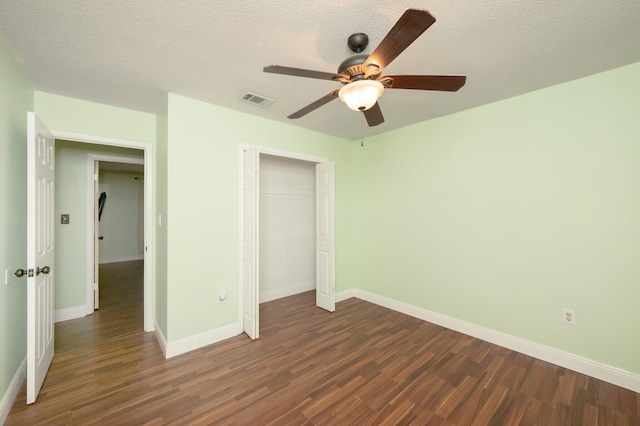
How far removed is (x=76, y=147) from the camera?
136 inches

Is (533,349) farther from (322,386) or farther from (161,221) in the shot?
(161,221)

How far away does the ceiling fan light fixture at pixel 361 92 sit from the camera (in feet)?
4.65

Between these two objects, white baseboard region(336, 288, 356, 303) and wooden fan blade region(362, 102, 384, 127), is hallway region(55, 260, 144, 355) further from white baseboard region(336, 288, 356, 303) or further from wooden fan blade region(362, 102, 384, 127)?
wooden fan blade region(362, 102, 384, 127)

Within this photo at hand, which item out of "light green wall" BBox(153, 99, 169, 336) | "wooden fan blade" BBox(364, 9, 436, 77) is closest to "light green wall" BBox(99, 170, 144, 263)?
"light green wall" BBox(153, 99, 169, 336)

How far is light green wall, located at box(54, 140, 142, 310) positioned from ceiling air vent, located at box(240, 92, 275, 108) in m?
2.22

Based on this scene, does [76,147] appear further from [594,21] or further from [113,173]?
[594,21]

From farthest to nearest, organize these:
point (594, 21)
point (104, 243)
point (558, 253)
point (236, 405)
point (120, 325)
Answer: point (104, 243), point (120, 325), point (558, 253), point (236, 405), point (594, 21)

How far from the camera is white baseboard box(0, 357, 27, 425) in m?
1.73

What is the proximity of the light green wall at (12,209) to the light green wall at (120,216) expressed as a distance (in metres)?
5.72

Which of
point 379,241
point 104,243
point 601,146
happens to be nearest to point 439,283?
point 379,241

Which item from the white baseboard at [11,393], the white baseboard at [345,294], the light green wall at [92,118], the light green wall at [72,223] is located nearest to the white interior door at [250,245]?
the light green wall at [92,118]

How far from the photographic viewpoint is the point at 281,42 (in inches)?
69.9

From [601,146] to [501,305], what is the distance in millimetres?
1718

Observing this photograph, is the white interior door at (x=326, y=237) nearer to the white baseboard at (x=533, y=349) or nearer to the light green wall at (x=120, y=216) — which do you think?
the white baseboard at (x=533, y=349)
